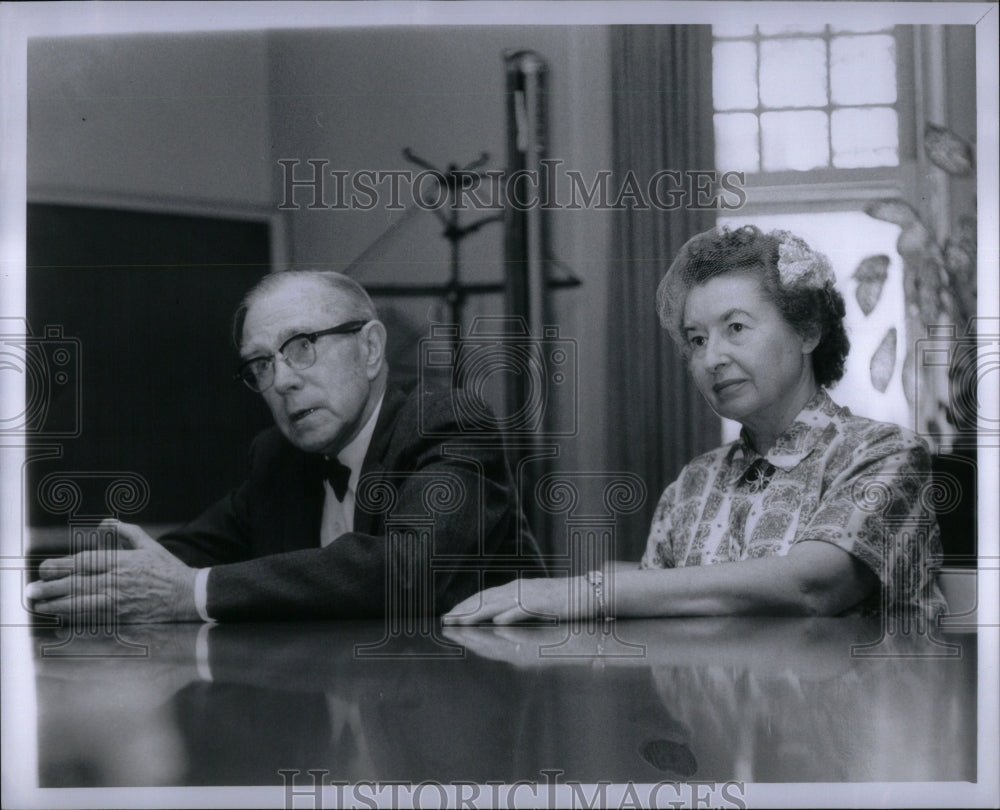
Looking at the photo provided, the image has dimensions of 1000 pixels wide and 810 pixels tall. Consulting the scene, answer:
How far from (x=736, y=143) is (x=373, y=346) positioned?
3.49ft

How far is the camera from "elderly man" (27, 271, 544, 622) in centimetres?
297

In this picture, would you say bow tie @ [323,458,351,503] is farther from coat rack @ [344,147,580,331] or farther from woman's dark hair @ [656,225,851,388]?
woman's dark hair @ [656,225,851,388]

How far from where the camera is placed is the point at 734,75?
9.93 feet

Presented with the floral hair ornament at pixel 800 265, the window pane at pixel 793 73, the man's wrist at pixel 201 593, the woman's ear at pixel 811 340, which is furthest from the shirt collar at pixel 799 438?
the man's wrist at pixel 201 593

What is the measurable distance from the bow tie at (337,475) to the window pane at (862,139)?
4.86 ft

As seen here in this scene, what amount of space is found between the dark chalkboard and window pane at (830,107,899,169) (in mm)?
1483

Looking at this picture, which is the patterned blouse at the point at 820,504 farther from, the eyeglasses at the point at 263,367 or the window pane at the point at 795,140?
the eyeglasses at the point at 263,367

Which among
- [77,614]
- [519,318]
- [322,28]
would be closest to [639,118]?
[519,318]

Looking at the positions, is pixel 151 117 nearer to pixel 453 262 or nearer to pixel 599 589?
pixel 453 262

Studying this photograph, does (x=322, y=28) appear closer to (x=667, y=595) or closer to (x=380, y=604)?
(x=380, y=604)

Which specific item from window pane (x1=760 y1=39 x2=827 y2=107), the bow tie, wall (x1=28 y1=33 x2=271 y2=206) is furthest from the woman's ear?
→ wall (x1=28 y1=33 x2=271 y2=206)

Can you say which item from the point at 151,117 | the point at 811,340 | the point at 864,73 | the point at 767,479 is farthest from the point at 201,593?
the point at 864,73

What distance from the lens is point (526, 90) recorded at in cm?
301

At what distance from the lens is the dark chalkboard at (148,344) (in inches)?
118
